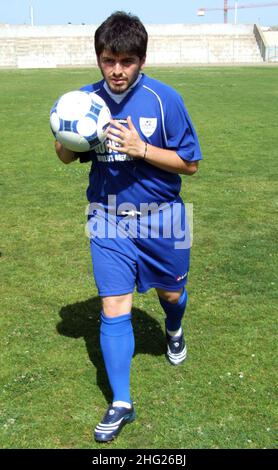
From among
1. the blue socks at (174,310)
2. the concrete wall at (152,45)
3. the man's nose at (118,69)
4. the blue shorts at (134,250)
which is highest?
the man's nose at (118,69)

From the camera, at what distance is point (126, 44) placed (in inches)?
132

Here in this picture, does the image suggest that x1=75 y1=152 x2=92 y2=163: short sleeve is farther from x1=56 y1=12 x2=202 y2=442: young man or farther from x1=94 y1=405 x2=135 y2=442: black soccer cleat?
x1=94 y1=405 x2=135 y2=442: black soccer cleat

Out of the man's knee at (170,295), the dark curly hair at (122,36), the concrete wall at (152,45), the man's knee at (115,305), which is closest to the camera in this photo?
the dark curly hair at (122,36)

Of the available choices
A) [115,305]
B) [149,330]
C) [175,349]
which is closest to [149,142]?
[115,305]

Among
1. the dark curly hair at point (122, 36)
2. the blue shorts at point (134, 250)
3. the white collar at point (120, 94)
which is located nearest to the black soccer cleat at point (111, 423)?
the blue shorts at point (134, 250)

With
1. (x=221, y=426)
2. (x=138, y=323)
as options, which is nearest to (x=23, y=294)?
(x=138, y=323)

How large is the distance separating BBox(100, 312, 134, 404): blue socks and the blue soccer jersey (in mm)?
756

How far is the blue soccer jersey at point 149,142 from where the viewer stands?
3.57 meters

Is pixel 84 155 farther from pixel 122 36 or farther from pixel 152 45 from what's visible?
pixel 152 45

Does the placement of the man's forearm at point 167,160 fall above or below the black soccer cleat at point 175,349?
above

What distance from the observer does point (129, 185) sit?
3.72 metres

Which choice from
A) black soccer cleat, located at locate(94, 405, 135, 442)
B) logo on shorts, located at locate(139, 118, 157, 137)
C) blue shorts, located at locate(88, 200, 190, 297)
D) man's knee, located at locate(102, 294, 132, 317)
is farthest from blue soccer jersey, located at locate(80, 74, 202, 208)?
black soccer cleat, located at locate(94, 405, 135, 442)

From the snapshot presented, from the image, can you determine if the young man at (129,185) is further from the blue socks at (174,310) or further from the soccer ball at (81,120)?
the blue socks at (174,310)

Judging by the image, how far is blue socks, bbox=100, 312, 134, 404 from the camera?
12.2 ft
